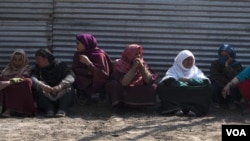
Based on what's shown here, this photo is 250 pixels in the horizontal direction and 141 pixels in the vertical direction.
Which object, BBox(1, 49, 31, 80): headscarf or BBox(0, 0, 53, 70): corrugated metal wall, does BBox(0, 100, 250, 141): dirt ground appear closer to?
BBox(1, 49, 31, 80): headscarf

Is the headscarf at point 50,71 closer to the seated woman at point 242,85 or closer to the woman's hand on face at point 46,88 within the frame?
the woman's hand on face at point 46,88

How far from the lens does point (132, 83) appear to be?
24.6ft

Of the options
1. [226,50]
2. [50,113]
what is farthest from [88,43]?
[226,50]

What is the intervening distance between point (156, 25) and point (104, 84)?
56.7 inches

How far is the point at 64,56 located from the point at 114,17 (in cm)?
99

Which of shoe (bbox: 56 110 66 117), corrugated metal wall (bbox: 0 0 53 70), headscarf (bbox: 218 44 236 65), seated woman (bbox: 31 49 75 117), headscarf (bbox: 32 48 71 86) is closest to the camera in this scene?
shoe (bbox: 56 110 66 117)

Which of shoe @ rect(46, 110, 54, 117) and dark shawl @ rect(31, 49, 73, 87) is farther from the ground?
dark shawl @ rect(31, 49, 73, 87)

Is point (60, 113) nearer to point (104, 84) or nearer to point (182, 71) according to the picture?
point (104, 84)

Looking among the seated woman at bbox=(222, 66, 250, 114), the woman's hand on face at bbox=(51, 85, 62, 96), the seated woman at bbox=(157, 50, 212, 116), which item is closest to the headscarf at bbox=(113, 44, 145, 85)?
the seated woman at bbox=(157, 50, 212, 116)

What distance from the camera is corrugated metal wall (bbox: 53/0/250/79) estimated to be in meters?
8.48

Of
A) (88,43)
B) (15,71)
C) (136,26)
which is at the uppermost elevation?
(136,26)

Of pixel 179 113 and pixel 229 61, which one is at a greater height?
pixel 229 61

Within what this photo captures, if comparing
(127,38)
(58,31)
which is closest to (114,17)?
(127,38)

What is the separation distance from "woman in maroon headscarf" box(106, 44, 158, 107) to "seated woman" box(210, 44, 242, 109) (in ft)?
3.08
